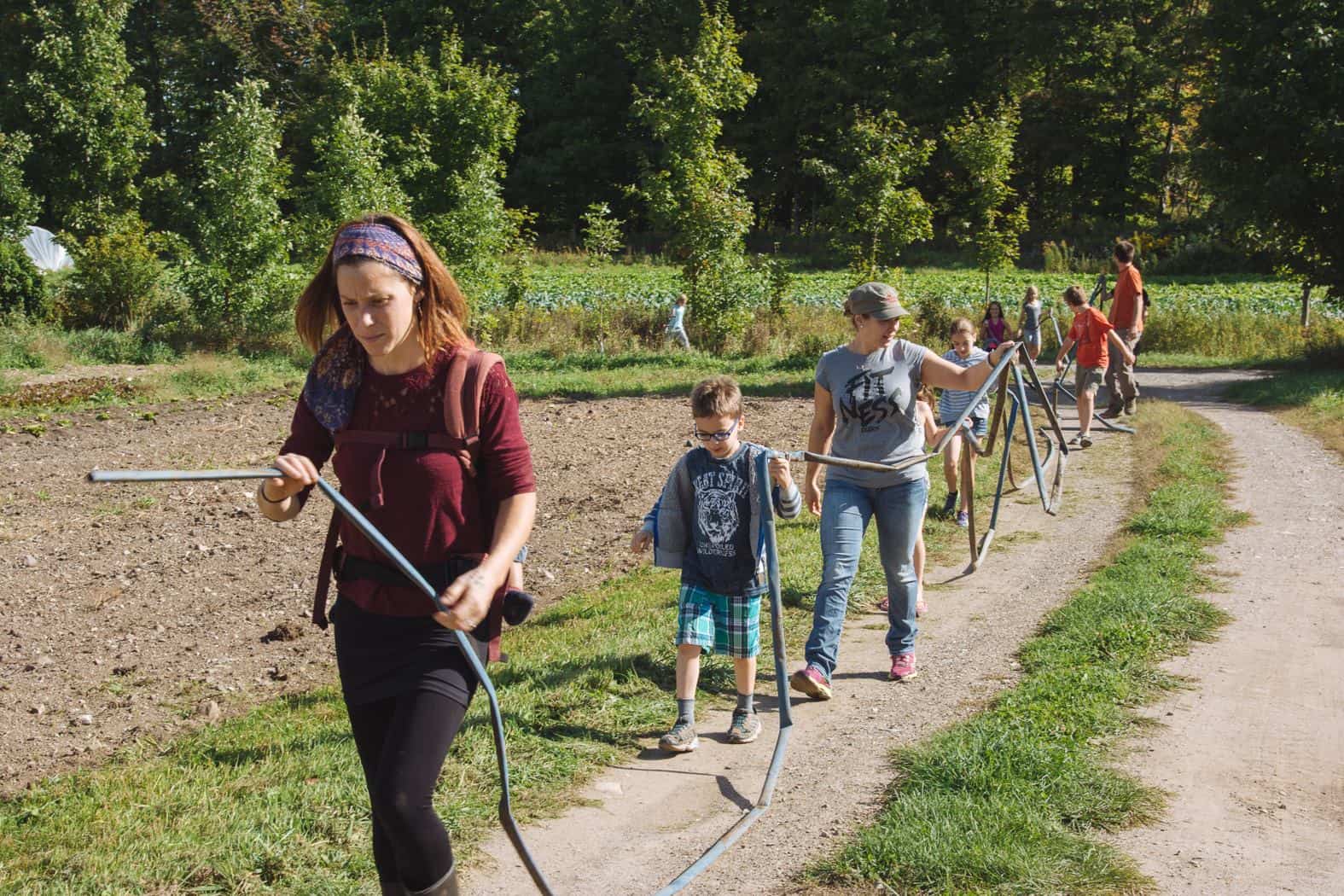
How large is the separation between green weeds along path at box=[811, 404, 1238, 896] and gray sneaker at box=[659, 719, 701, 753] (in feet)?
2.99

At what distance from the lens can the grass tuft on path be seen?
15.3m

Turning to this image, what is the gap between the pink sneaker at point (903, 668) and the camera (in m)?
6.25

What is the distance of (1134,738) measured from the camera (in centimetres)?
527

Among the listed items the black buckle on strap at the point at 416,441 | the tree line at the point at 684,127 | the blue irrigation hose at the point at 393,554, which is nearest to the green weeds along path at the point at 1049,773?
the blue irrigation hose at the point at 393,554

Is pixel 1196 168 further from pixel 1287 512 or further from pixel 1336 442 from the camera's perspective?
pixel 1287 512

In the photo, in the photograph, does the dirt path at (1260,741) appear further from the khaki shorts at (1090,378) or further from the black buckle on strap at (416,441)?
the khaki shorts at (1090,378)

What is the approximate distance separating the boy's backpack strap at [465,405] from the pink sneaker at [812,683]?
3.32 m

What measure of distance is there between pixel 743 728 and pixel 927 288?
35.0 meters

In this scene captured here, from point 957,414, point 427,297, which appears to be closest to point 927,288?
point 957,414

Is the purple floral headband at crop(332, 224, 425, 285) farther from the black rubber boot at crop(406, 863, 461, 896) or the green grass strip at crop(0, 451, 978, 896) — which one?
the green grass strip at crop(0, 451, 978, 896)

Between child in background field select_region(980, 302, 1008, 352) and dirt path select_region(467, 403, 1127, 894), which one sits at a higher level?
child in background field select_region(980, 302, 1008, 352)

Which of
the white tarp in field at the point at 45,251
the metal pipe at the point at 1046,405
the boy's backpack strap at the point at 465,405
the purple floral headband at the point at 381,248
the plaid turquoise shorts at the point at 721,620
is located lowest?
the plaid turquoise shorts at the point at 721,620

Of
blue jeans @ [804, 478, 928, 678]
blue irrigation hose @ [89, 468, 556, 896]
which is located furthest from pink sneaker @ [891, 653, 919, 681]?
blue irrigation hose @ [89, 468, 556, 896]

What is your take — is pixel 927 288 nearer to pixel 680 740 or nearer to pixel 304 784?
pixel 680 740
